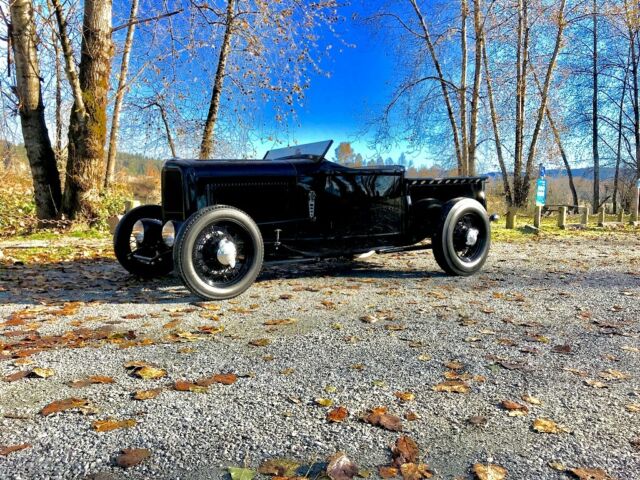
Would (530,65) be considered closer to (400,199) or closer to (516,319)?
(400,199)

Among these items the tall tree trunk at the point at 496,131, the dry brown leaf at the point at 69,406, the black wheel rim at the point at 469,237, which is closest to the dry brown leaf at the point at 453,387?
the dry brown leaf at the point at 69,406

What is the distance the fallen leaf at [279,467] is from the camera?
Result: 1.68m

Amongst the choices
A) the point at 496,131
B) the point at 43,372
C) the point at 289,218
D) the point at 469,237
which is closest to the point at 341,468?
the point at 43,372

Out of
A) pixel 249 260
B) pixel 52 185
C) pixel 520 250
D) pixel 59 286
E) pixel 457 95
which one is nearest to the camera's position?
pixel 249 260

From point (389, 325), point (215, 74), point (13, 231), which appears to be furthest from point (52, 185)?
point (389, 325)

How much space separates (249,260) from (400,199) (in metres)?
2.18

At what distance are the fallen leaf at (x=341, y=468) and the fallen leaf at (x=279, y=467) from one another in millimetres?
123

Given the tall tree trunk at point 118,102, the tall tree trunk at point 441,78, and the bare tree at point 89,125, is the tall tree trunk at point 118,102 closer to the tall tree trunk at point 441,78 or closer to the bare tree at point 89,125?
the bare tree at point 89,125

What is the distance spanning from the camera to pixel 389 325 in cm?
361

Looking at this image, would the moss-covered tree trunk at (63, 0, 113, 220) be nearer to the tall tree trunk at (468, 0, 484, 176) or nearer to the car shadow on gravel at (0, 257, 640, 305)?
the car shadow on gravel at (0, 257, 640, 305)

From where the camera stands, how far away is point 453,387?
8.03 feet

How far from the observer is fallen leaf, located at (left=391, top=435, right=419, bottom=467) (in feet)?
5.82

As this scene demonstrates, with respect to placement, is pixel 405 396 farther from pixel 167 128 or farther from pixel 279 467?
pixel 167 128

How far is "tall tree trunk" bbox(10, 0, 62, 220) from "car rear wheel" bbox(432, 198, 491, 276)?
8.30 m
